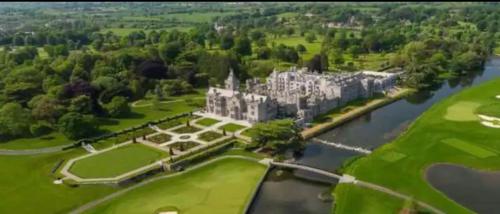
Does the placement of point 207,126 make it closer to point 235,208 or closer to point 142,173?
point 142,173

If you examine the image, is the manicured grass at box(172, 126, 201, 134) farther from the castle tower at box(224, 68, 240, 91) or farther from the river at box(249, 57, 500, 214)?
the river at box(249, 57, 500, 214)

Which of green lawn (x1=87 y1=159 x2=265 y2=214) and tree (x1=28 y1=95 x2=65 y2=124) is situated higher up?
tree (x1=28 y1=95 x2=65 y2=124)

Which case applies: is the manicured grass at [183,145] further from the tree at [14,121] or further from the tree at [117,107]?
the tree at [14,121]

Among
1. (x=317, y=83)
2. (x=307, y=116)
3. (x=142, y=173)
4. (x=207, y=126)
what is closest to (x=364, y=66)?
(x=317, y=83)

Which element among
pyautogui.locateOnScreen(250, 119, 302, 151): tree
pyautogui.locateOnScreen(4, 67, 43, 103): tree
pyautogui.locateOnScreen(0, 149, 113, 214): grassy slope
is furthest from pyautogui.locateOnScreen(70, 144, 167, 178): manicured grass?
pyautogui.locateOnScreen(4, 67, 43, 103): tree

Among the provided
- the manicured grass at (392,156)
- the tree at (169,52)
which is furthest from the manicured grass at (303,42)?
the manicured grass at (392,156)

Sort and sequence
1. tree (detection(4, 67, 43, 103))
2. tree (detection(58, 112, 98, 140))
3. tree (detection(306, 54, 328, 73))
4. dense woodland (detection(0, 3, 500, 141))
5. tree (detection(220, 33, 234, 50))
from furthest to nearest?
tree (detection(220, 33, 234, 50)), tree (detection(306, 54, 328, 73)), tree (detection(4, 67, 43, 103)), dense woodland (detection(0, 3, 500, 141)), tree (detection(58, 112, 98, 140))

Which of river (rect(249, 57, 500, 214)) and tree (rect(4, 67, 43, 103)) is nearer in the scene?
river (rect(249, 57, 500, 214))

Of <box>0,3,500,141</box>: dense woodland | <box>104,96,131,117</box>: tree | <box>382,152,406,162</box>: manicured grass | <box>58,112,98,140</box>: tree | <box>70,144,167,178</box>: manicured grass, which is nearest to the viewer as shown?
<box>70,144,167,178</box>: manicured grass
